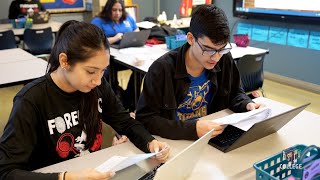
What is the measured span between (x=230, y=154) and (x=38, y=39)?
11.2 feet

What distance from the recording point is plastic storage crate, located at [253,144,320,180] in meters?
0.99

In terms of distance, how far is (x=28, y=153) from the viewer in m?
1.10

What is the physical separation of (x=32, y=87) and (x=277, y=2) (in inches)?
150

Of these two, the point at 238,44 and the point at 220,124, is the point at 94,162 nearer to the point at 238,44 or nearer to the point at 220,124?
the point at 220,124

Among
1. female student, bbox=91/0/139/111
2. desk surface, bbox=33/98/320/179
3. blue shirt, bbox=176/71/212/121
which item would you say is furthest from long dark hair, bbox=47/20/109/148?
female student, bbox=91/0/139/111

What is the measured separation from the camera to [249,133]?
122 centimetres

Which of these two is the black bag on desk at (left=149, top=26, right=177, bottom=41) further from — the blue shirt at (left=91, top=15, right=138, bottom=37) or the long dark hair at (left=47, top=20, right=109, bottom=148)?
the long dark hair at (left=47, top=20, right=109, bottom=148)

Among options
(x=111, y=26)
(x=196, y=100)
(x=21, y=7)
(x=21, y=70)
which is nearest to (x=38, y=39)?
(x=111, y=26)

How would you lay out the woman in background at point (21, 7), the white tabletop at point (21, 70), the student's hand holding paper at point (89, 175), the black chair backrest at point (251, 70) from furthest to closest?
the woman in background at point (21, 7) < the black chair backrest at point (251, 70) < the white tabletop at point (21, 70) < the student's hand holding paper at point (89, 175)

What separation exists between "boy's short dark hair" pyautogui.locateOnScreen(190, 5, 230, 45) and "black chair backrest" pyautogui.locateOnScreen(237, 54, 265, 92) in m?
1.21

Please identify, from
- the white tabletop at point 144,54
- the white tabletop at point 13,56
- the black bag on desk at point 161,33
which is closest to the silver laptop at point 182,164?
the white tabletop at point 144,54

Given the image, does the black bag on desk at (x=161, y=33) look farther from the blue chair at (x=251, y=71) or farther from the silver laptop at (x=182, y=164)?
the silver laptop at (x=182, y=164)

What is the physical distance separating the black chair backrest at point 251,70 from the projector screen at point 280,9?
1505 millimetres

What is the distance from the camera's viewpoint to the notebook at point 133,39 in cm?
313
